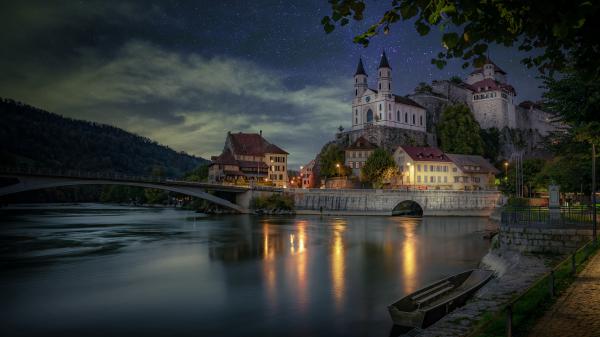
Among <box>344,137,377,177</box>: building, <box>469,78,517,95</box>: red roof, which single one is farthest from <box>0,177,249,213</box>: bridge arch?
<box>469,78,517,95</box>: red roof

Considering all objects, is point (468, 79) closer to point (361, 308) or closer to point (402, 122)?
point (402, 122)

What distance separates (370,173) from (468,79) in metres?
76.4

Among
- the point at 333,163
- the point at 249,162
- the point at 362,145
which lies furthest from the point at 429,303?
the point at 249,162

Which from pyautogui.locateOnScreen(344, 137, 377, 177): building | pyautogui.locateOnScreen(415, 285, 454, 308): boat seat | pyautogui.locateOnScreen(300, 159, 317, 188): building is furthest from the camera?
pyautogui.locateOnScreen(300, 159, 317, 188): building

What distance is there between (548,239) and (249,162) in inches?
3557

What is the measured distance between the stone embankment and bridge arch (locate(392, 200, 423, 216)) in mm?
64934

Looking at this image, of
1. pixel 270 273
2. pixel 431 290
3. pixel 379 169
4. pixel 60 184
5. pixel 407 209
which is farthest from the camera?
pixel 407 209

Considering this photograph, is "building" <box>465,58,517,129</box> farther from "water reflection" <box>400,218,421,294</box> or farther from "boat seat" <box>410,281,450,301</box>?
"boat seat" <box>410,281,450,301</box>

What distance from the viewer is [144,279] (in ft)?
81.5

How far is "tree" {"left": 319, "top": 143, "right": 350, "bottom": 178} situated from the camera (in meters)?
102

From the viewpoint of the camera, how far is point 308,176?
116 metres

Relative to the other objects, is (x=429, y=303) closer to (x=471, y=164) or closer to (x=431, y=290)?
(x=431, y=290)

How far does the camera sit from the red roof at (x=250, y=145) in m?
112

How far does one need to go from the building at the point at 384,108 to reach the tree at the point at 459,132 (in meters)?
7.93
